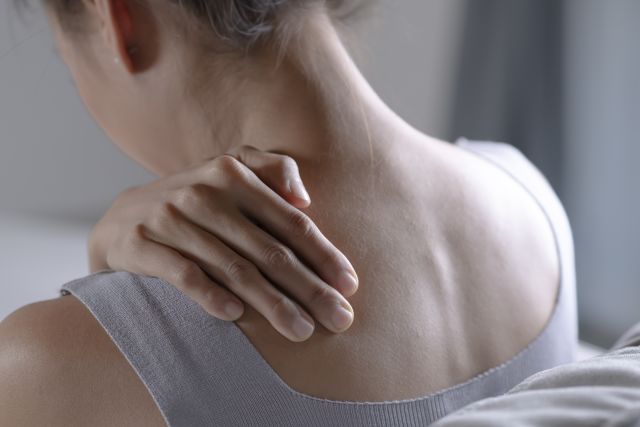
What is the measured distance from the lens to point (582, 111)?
6.34 feet

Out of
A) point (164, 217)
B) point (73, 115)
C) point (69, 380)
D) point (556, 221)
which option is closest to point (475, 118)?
point (73, 115)

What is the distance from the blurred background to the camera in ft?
6.10

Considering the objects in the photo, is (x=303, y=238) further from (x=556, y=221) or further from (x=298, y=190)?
(x=556, y=221)

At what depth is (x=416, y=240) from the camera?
84 cm

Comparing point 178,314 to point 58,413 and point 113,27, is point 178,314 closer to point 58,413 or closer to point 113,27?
point 58,413

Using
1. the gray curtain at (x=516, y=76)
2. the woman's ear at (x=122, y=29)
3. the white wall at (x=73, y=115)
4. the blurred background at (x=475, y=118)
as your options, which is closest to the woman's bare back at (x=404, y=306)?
the woman's ear at (x=122, y=29)

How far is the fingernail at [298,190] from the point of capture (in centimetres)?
78

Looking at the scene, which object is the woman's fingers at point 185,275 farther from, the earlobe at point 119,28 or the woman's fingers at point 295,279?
the earlobe at point 119,28

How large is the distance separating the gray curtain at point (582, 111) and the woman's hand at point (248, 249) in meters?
1.26

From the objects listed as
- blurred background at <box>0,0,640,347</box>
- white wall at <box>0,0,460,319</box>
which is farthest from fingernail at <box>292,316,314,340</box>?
white wall at <box>0,0,460,319</box>

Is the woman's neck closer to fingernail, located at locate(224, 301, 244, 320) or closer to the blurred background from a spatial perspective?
fingernail, located at locate(224, 301, 244, 320)

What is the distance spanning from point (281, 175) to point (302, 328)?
0.45 ft

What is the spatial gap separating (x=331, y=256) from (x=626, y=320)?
Answer: 140cm

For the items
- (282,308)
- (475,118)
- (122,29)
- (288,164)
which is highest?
(122,29)
